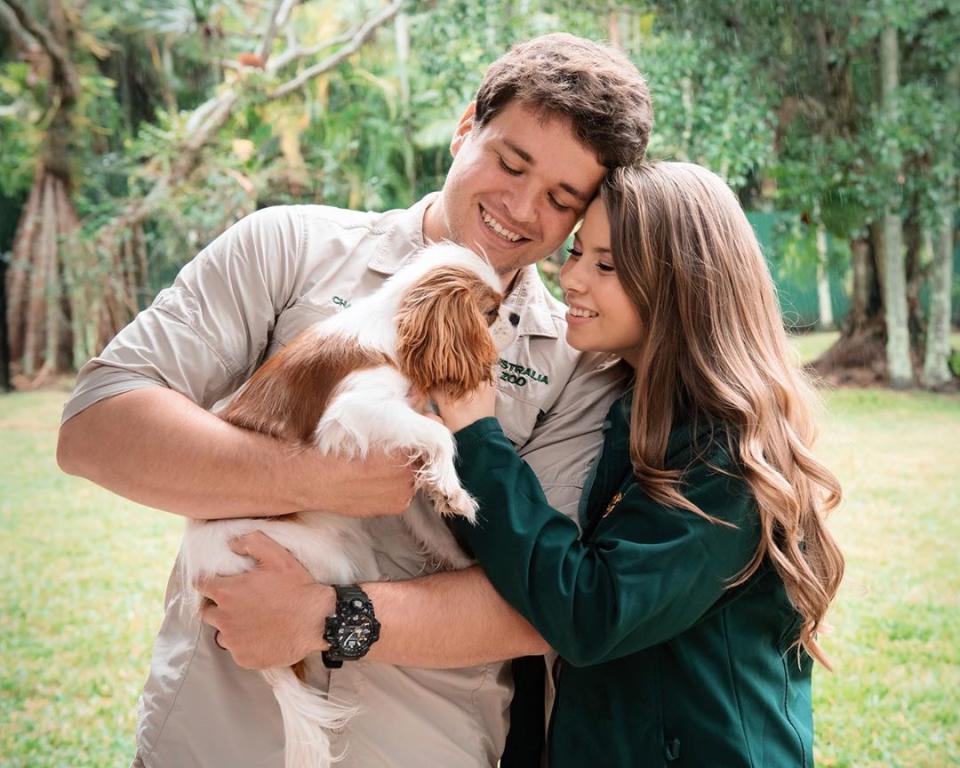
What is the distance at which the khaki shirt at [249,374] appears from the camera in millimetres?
1651

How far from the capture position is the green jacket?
58.2 inches

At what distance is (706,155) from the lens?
424 cm

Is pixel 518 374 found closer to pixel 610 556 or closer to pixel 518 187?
pixel 518 187

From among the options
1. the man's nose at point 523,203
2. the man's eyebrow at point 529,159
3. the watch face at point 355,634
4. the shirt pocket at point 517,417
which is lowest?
the watch face at point 355,634

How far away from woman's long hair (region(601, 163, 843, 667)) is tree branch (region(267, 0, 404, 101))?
384cm

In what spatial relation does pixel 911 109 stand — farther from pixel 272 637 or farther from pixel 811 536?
pixel 272 637

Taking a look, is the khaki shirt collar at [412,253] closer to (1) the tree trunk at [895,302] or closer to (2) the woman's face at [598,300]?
(2) the woman's face at [598,300]

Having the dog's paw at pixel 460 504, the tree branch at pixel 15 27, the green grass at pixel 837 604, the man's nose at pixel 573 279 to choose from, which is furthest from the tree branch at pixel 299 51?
the dog's paw at pixel 460 504

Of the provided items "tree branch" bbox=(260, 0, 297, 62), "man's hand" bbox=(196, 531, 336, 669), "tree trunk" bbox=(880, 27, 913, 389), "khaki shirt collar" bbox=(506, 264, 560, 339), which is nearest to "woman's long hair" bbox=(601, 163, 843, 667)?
"khaki shirt collar" bbox=(506, 264, 560, 339)

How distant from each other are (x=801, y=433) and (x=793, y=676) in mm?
449

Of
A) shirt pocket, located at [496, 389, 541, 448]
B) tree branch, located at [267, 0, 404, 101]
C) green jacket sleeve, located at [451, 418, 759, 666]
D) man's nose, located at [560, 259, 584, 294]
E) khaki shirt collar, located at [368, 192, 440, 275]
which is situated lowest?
green jacket sleeve, located at [451, 418, 759, 666]

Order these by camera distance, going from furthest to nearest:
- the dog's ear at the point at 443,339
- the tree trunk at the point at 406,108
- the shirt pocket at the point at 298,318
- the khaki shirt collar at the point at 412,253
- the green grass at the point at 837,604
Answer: the tree trunk at the point at 406,108
the green grass at the point at 837,604
the khaki shirt collar at the point at 412,253
the shirt pocket at the point at 298,318
the dog's ear at the point at 443,339

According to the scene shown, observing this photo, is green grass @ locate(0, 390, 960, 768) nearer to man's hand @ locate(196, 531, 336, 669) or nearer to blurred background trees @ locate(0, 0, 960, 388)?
blurred background trees @ locate(0, 0, 960, 388)

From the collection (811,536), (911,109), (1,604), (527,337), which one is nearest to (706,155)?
(911,109)
